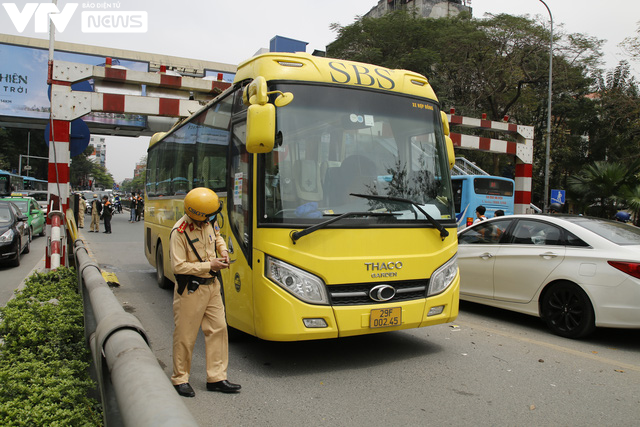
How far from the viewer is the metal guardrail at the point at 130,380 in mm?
1453

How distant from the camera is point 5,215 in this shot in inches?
481

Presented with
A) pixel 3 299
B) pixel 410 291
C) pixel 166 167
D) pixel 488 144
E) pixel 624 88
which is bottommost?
pixel 3 299

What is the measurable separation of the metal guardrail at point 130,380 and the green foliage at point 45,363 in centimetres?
70

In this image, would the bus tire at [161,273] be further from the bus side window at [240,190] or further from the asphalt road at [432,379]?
the bus side window at [240,190]

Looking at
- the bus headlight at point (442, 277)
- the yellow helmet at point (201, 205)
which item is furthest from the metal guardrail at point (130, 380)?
the bus headlight at point (442, 277)

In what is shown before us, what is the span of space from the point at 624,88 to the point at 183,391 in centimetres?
2771

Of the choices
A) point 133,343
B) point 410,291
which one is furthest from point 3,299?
point 133,343

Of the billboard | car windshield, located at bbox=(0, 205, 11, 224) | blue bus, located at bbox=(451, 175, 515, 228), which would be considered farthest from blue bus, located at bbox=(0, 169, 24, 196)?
blue bus, located at bbox=(451, 175, 515, 228)

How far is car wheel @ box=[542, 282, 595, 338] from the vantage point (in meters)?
5.72

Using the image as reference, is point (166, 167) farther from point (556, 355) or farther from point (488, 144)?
point (488, 144)

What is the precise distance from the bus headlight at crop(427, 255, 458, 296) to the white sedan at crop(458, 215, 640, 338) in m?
1.70

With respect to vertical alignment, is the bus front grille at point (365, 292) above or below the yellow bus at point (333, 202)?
below

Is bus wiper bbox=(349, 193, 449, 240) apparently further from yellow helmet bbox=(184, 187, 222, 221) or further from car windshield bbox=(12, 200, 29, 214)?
car windshield bbox=(12, 200, 29, 214)

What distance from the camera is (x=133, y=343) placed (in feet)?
6.67
